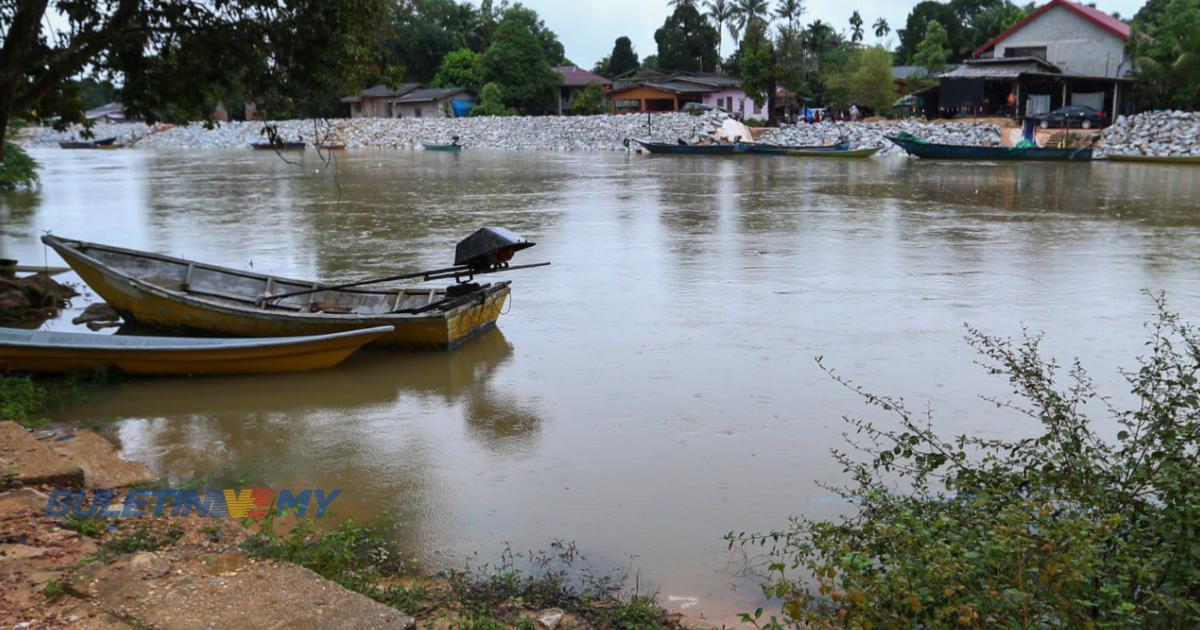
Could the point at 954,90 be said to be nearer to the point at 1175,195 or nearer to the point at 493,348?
the point at 1175,195

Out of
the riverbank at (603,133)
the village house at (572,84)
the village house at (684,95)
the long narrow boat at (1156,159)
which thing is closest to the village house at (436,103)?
the riverbank at (603,133)

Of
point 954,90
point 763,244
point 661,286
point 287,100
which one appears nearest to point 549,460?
point 287,100

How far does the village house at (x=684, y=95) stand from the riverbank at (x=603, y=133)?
3360 millimetres

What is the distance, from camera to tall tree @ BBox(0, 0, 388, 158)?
767cm

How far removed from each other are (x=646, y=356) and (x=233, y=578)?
568 cm

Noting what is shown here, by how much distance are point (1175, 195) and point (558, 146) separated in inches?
1263

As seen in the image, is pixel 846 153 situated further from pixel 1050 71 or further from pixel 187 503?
pixel 187 503

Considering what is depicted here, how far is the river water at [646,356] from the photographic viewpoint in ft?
Result: 19.8

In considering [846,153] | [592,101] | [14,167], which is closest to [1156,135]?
[846,153]

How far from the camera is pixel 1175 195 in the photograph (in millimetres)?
23719

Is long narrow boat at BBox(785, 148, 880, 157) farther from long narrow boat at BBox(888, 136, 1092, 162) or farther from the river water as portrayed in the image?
the river water

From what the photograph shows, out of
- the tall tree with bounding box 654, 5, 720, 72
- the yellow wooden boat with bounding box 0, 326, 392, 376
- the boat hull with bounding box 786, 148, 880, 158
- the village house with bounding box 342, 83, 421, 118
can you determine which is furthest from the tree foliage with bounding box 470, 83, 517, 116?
the yellow wooden boat with bounding box 0, 326, 392, 376

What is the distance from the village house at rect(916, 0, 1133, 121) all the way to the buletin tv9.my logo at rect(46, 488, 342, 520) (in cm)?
4025

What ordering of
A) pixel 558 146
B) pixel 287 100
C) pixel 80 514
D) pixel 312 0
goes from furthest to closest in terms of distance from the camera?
pixel 558 146 < pixel 287 100 < pixel 312 0 < pixel 80 514
